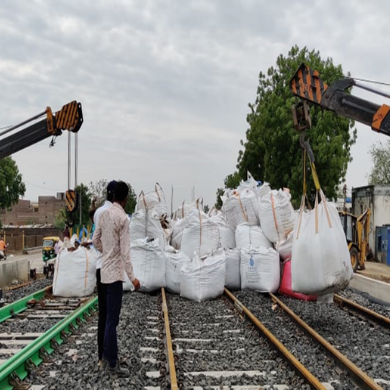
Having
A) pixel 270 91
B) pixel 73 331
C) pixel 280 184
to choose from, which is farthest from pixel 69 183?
pixel 270 91

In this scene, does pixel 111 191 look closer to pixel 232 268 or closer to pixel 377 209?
pixel 232 268

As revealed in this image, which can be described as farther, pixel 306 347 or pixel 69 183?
pixel 69 183

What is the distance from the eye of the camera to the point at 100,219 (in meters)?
4.00

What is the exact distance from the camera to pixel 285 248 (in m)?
8.79

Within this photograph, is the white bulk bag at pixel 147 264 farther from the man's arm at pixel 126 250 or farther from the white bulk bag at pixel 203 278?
the man's arm at pixel 126 250

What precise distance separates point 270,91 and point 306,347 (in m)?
21.4

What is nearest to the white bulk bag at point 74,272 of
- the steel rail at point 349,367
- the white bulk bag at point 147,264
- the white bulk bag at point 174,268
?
the white bulk bag at point 147,264

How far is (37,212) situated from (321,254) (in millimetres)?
82333

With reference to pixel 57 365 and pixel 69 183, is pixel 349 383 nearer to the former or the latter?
pixel 57 365

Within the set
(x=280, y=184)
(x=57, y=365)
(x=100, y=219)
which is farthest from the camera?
(x=280, y=184)

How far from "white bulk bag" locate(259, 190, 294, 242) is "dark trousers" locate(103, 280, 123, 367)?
5.65 meters

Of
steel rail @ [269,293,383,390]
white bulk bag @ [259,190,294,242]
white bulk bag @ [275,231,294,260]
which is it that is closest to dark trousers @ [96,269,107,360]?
steel rail @ [269,293,383,390]

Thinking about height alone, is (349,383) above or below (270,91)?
below

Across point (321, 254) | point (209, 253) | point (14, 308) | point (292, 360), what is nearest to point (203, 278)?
point (209, 253)
